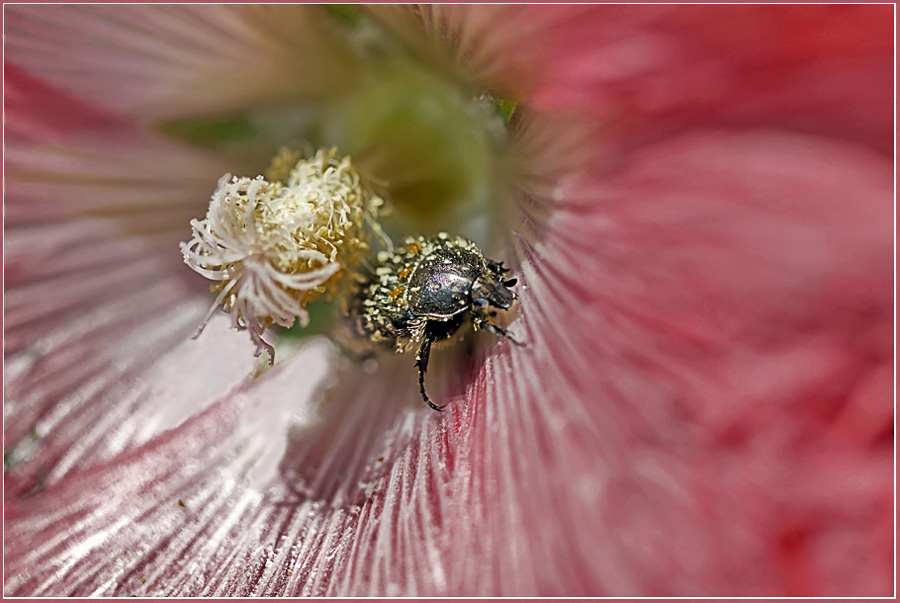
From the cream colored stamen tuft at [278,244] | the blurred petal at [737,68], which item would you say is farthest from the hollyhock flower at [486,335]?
the cream colored stamen tuft at [278,244]

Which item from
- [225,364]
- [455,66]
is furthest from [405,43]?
[225,364]

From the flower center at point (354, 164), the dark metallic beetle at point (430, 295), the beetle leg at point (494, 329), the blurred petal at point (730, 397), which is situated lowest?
the blurred petal at point (730, 397)

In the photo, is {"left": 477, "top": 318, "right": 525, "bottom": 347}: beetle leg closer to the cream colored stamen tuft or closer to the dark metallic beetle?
the dark metallic beetle

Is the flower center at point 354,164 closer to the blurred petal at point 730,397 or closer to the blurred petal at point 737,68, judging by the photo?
the blurred petal at point 737,68

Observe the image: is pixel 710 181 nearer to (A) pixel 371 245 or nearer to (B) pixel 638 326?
(B) pixel 638 326

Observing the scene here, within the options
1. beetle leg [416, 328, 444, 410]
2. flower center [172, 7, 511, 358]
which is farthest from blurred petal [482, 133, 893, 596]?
flower center [172, 7, 511, 358]
